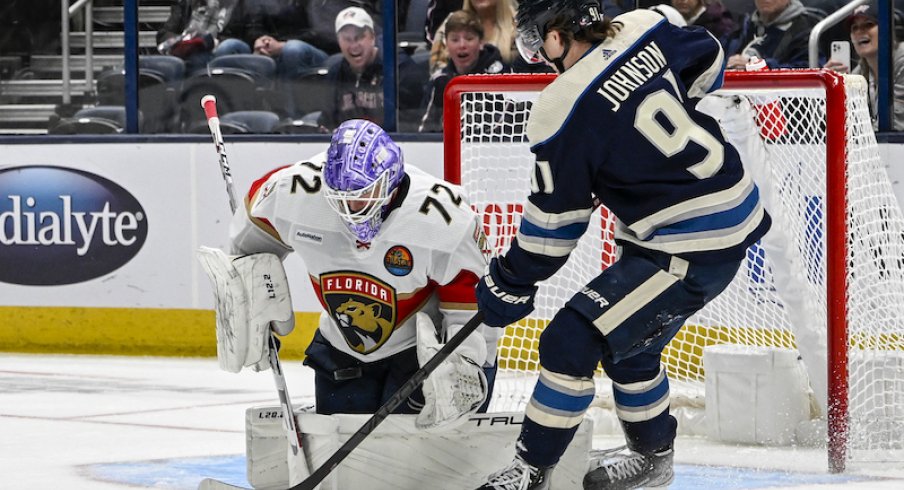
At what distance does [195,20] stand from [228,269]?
3442 millimetres

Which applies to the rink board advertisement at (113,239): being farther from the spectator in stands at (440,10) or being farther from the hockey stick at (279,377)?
the hockey stick at (279,377)

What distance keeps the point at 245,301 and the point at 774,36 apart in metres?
2.88

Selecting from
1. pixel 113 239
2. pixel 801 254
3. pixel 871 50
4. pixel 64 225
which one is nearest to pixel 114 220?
pixel 113 239

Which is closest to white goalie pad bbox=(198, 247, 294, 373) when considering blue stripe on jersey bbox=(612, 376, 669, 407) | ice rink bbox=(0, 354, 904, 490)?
ice rink bbox=(0, 354, 904, 490)

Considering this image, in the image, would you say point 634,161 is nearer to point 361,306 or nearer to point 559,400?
point 559,400

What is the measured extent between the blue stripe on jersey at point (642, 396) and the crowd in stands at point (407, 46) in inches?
100

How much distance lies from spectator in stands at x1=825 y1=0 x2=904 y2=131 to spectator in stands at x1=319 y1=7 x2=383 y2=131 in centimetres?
174

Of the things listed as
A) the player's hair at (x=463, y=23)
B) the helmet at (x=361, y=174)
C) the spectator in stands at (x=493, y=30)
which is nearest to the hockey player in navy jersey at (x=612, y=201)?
the helmet at (x=361, y=174)

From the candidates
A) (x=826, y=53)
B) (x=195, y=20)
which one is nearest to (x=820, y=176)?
(x=826, y=53)

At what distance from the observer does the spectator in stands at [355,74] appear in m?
6.14

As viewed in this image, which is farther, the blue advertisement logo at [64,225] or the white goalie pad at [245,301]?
the blue advertisement logo at [64,225]

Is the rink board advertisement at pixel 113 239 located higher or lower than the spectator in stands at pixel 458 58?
lower

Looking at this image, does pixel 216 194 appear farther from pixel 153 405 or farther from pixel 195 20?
pixel 153 405

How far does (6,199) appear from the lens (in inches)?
253
